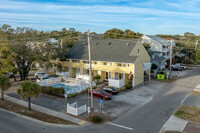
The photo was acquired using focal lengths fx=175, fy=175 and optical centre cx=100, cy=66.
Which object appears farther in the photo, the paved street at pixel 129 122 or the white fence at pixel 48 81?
the white fence at pixel 48 81

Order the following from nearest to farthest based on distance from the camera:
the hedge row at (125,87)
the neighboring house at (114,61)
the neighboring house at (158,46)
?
the hedge row at (125,87)
the neighboring house at (114,61)
the neighboring house at (158,46)

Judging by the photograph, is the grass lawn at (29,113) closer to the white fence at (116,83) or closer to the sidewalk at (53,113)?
the sidewalk at (53,113)

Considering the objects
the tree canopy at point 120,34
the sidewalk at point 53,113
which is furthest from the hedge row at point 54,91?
the tree canopy at point 120,34

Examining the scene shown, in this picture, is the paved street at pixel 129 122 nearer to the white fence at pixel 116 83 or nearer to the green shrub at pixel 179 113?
the green shrub at pixel 179 113

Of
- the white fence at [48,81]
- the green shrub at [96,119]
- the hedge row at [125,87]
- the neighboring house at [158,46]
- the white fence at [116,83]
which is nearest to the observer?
the green shrub at [96,119]

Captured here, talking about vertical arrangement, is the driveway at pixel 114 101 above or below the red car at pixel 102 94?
below

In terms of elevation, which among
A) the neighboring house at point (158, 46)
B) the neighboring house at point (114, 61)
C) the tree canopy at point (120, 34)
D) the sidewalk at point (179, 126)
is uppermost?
the tree canopy at point (120, 34)

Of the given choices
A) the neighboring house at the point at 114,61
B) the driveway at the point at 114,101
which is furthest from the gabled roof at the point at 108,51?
the driveway at the point at 114,101

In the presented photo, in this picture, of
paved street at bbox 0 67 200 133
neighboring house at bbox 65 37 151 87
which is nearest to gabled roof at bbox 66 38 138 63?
neighboring house at bbox 65 37 151 87
